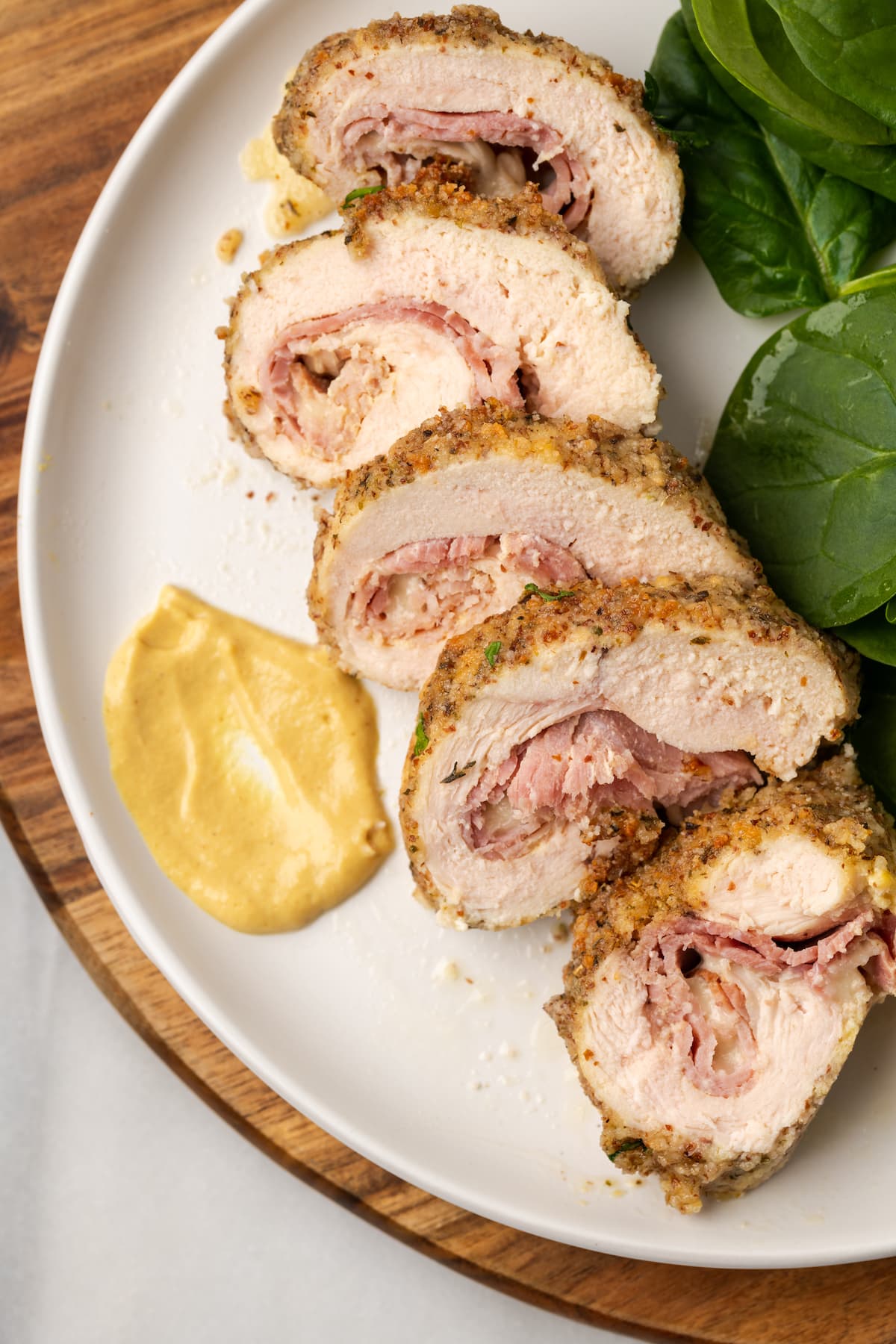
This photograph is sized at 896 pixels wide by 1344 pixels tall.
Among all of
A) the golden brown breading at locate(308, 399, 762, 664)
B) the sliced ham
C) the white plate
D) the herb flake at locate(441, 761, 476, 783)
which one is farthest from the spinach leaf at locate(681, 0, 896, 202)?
the sliced ham

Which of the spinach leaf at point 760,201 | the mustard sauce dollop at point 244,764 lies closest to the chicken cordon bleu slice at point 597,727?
the mustard sauce dollop at point 244,764

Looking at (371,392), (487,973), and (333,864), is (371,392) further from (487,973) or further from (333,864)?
(487,973)

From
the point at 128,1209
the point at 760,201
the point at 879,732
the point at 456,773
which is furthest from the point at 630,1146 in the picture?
the point at 760,201

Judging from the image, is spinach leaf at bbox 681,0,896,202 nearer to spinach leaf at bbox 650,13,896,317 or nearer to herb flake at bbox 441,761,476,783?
spinach leaf at bbox 650,13,896,317

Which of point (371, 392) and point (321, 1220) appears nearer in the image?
point (371, 392)

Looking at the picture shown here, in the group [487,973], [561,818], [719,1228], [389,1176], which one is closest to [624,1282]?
→ [719,1228]

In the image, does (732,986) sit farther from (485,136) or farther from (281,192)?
(281,192)

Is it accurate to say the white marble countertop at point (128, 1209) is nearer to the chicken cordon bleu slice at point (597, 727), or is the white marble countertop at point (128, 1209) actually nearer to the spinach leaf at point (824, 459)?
the chicken cordon bleu slice at point (597, 727)
